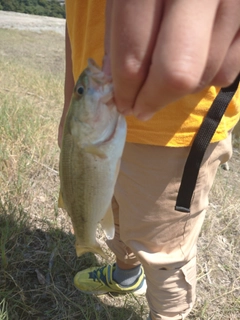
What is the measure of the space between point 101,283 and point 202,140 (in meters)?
0.99

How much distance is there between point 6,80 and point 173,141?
3.67m

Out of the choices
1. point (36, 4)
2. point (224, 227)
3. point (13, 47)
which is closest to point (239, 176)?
point (224, 227)

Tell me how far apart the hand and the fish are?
0.15 metres

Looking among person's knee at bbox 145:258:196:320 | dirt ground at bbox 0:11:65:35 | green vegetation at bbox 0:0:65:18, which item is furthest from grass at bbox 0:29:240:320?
green vegetation at bbox 0:0:65:18

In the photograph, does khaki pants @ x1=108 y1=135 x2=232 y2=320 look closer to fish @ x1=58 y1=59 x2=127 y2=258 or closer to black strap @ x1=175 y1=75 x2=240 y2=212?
black strap @ x1=175 y1=75 x2=240 y2=212

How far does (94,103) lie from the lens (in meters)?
0.81

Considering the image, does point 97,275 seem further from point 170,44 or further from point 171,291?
point 170,44

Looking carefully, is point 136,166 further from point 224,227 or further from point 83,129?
point 224,227

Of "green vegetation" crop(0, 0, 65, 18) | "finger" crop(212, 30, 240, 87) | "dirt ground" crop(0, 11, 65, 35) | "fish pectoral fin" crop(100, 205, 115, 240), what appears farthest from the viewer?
"green vegetation" crop(0, 0, 65, 18)

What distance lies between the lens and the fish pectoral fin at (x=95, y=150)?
85 cm

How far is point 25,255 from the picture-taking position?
179 centimetres

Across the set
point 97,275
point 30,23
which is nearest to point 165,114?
point 97,275

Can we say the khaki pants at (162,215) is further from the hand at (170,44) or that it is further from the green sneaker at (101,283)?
the hand at (170,44)

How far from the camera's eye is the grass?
→ 164 cm
